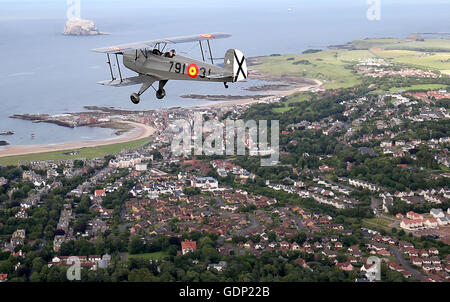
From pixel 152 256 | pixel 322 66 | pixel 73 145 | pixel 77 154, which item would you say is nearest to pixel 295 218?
pixel 152 256

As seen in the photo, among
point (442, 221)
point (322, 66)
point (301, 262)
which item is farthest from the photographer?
point (322, 66)

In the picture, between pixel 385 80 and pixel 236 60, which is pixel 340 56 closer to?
pixel 385 80

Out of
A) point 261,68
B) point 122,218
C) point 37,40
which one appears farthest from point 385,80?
point 37,40

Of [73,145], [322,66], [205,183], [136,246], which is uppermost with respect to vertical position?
[322,66]

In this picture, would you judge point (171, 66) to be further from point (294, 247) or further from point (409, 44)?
point (409, 44)

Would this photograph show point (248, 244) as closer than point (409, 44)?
Yes

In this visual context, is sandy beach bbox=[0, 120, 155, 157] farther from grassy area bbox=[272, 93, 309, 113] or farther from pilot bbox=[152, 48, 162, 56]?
pilot bbox=[152, 48, 162, 56]
